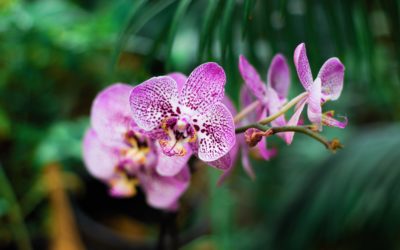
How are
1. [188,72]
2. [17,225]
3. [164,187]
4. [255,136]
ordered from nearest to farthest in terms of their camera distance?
[255,136]
[164,187]
[188,72]
[17,225]

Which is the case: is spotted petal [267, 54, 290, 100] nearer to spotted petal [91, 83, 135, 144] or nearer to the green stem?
spotted petal [91, 83, 135, 144]

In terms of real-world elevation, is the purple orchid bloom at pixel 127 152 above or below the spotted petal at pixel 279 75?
below

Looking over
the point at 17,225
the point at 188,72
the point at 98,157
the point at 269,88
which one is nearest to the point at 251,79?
the point at 269,88

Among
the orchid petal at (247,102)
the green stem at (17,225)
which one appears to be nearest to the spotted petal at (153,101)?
the orchid petal at (247,102)

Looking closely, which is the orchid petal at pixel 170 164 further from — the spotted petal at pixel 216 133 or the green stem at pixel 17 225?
the green stem at pixel 17 225

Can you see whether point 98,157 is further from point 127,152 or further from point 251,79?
point 251,79
